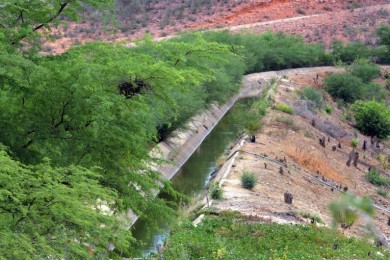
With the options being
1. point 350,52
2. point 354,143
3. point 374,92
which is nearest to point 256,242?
point 354,143

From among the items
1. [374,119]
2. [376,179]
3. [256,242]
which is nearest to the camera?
[256,242]

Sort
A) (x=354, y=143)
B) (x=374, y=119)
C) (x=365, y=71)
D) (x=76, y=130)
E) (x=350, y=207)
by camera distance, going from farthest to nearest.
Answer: (x=365, y=71)
(x=374, y=119)
(x=354, y=143)
(x=76, y=130)
(x=350, y=207)

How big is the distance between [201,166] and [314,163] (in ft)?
18.1

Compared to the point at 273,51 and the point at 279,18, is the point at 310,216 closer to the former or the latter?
the point at 273,51

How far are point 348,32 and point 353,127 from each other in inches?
1438

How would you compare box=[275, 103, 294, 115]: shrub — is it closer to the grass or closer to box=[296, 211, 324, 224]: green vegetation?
box=[296, 211, 324, 224]: green vegetation

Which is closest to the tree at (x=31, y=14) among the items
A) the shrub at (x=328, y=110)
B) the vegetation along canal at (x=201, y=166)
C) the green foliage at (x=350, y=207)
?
the vegetation along canal at (x=201, y=166)

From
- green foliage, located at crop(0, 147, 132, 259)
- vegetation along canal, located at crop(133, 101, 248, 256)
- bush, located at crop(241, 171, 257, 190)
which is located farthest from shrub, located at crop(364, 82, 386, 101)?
green foliage, located at crop(0, 147, 132, 259)

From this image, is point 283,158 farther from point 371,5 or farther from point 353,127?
point 371,5

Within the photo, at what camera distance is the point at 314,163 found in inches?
1212

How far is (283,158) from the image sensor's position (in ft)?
99.1

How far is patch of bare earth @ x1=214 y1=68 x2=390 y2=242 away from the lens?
22.7 m

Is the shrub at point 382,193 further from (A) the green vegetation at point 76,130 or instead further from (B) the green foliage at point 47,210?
(B) the green foliage at point 47,210

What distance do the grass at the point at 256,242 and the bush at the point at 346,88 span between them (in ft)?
109
